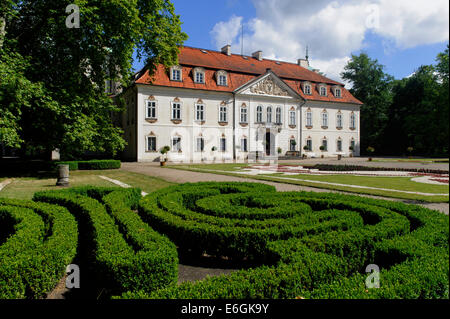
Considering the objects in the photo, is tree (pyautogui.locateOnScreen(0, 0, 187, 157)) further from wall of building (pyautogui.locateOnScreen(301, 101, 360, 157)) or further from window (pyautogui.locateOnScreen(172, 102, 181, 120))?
wall of building (pyautogui.locateOnScreen(301, 101, 360, 157))

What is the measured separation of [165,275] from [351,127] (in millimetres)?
41202

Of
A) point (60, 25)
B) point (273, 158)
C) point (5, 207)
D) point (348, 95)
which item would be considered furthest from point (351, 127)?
point (5, 207)

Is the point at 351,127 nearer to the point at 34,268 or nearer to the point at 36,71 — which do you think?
the point at 36,71

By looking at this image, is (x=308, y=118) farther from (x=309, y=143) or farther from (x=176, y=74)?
(x=176, y=74)

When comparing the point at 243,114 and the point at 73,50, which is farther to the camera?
the point at 243,114

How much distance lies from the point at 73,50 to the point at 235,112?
2120cm

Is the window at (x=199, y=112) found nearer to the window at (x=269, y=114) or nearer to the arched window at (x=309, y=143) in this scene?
the window at (x=269, y=114)

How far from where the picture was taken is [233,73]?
3262 centimetres

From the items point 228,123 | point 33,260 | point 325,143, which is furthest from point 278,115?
point 33,260

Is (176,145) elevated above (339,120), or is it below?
below

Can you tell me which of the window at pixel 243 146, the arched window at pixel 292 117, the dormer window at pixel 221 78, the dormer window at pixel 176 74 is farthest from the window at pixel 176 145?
the arched window at pixel 292 117

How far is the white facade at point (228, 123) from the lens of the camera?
1122 inches

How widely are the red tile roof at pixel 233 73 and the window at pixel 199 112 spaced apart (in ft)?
5.96
